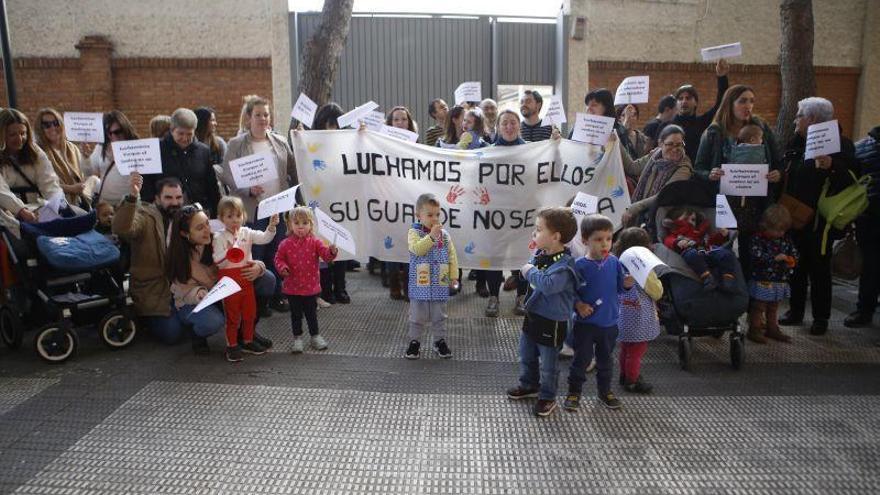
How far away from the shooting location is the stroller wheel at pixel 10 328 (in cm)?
466

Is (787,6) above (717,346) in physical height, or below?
above

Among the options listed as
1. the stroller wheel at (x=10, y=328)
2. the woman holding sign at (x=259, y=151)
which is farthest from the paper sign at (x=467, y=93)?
the stroller wheel at (x=10, y=328)

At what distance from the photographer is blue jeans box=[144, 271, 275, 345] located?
15.3 ft

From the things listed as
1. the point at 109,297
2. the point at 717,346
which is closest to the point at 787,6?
the point at 717,346

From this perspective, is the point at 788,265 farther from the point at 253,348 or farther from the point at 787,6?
the point at 253,348

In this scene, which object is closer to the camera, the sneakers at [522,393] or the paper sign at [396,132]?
the sneakers at [522,393]

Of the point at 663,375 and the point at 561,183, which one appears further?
the point at 561,183

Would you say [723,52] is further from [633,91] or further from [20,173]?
[20,173]

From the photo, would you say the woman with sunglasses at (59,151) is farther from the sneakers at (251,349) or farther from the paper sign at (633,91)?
the paper sign at (633,91)

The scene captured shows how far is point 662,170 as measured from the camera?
5023mm

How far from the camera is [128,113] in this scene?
1196 cm

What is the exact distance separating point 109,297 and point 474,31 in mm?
9659

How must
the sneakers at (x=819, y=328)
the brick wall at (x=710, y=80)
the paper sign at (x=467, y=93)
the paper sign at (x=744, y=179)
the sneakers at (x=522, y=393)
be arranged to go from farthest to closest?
the brick wall at (x=710, y=80)
the paper sign at (x=467, y=93)
the sneakers at (x=819, y=328)
the paper sign at (x=744, y=179)
the sneakers at (x=522, y=393)

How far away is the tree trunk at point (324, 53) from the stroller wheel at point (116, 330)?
157 inches
